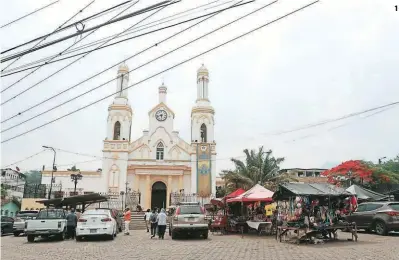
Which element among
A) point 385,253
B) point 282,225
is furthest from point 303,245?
point 385,253

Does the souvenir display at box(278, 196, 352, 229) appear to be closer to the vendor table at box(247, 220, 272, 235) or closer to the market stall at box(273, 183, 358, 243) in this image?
the market stall at box(273, 183, 358, 243)

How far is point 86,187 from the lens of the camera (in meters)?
39.6

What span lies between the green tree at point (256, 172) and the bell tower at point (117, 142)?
37.6 feet

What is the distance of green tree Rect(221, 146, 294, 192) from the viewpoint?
31797mm

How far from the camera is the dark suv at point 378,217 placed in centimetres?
1456

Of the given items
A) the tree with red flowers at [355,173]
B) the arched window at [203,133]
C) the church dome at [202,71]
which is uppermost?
the church dome at [202,71]

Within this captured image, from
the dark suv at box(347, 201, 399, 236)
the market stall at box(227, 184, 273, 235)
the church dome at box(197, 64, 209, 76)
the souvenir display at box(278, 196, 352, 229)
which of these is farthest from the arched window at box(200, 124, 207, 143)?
the souvenir display at box(278, 196, 352, 229)

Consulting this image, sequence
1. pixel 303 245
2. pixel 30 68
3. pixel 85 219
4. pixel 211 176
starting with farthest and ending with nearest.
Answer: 1. pixel 211 176
2. pixel 85 219
3. pixel 303 245
4. pixel 30 68

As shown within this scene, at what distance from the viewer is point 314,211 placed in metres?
13.0

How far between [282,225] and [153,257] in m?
6.11

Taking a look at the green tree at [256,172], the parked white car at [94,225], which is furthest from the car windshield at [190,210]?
the green tree at [256,172]

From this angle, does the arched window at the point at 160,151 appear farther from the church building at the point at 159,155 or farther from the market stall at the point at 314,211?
the market stall at the point at 314,211

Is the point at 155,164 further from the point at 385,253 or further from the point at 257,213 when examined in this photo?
the point at 385,253

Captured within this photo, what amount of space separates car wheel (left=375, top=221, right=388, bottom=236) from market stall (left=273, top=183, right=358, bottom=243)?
2.08 m
